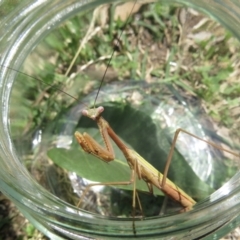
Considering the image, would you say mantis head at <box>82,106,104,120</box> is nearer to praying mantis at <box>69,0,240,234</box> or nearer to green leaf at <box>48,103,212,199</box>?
praying mantis at <box>69,0,240,234</box>

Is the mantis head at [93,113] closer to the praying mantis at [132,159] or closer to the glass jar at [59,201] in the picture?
the praying mantis at [132,159]

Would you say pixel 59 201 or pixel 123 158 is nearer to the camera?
pixel 59 201

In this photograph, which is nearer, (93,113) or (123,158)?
(93,113)

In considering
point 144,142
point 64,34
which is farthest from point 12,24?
point 144,142

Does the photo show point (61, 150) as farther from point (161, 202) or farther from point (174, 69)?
point (174, 69)

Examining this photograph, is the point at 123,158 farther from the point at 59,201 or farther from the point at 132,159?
the point at 59,201

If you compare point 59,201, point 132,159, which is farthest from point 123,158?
point 59,201

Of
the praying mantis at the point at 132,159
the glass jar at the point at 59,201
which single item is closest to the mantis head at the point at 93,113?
the praying mantis at the point at 132,159

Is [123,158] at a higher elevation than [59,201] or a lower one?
higher
